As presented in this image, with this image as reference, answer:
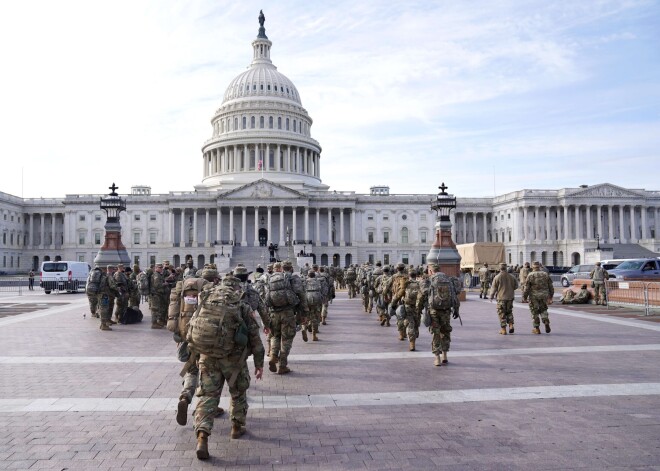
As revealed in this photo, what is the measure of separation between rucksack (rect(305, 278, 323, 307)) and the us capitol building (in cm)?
6807

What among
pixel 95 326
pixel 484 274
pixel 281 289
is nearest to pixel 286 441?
pixel 281 289

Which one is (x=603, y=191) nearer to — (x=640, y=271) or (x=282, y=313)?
(x=640, y=271)

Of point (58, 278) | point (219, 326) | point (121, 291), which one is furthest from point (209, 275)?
point (58, 278)

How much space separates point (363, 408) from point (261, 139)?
94.9m

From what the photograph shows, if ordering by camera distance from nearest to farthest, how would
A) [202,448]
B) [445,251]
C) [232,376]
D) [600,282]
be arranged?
[202,448] → [232,376] → [600,282] → [445,251]

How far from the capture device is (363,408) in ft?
27.9

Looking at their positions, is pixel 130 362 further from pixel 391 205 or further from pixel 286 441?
pixel 391 205

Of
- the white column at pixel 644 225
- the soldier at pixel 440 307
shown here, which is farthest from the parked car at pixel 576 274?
the white column at pixel 644 225

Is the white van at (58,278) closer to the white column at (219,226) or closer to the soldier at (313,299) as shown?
the soldier at (313,299)

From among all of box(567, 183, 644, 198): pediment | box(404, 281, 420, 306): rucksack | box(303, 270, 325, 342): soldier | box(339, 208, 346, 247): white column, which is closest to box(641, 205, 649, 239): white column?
box(567, 183, 644, 198): pediment

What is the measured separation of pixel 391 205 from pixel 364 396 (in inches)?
3436

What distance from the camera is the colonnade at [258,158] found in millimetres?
100562

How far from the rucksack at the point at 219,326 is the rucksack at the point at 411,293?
8007mm

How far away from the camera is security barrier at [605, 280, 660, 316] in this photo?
894 inches
